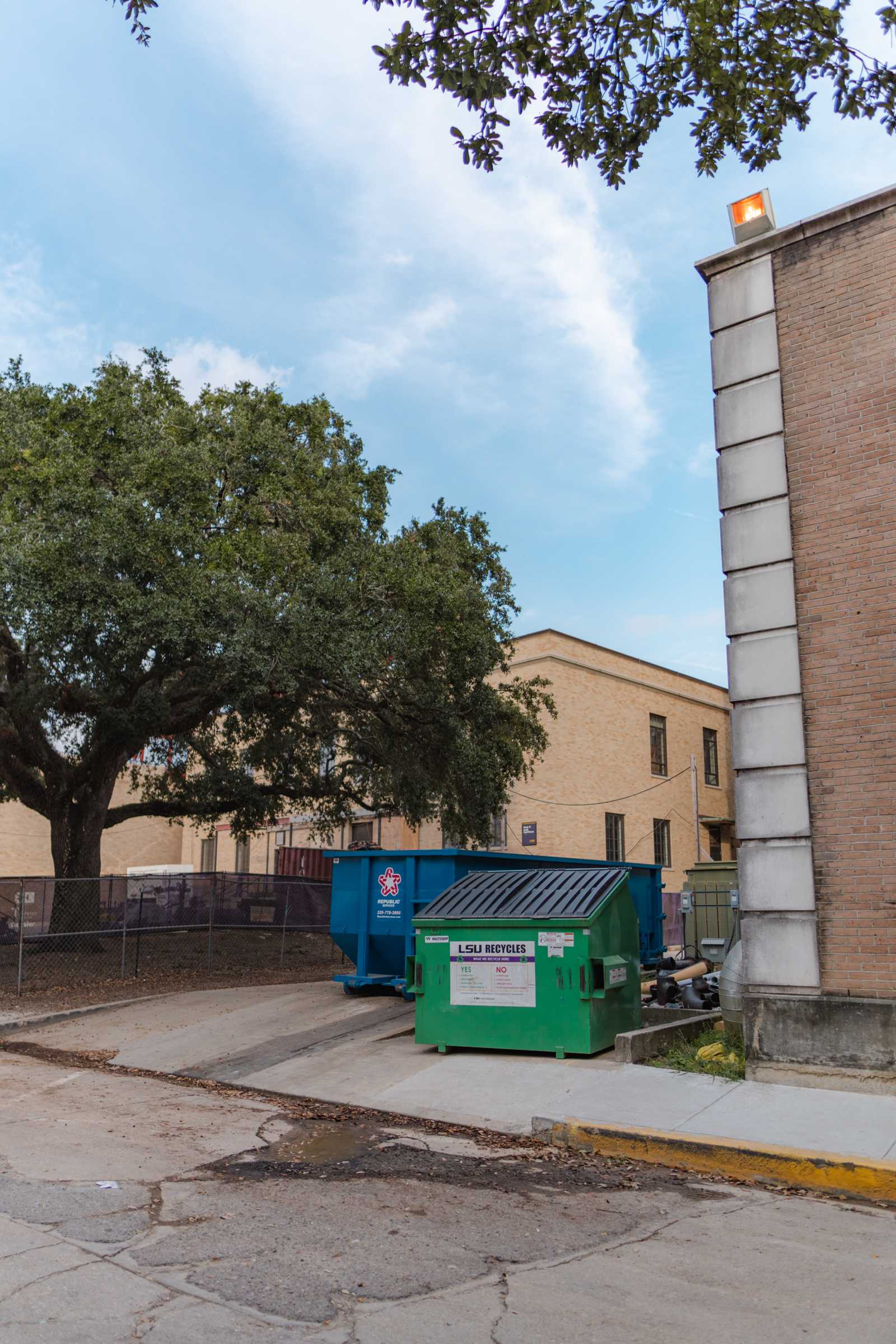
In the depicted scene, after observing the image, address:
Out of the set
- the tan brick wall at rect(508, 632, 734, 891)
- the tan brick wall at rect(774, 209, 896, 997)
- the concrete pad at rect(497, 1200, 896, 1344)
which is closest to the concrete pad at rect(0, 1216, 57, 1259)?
the concrete pad at rect(497, 1200, 896, 1344)

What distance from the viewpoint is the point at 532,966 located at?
31.1 ft

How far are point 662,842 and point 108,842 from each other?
2389 cm

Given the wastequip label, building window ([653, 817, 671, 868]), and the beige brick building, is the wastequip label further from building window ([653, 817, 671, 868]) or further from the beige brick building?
building window ([653, 817, 671, 868])

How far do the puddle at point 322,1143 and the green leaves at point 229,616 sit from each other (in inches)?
350

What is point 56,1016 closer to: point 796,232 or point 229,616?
point 229,616

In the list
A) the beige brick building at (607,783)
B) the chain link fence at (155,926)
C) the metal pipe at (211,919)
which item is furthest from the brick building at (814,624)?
the beige brick building at (607,783)

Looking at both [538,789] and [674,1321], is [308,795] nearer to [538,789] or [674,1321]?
[538,789]

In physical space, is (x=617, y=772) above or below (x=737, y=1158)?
above

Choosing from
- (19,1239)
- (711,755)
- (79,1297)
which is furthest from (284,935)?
(711,755)

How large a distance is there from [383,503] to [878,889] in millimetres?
14794

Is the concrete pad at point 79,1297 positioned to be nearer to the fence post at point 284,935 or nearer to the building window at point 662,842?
the fence post at point 284,935

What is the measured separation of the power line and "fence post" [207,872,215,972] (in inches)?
433

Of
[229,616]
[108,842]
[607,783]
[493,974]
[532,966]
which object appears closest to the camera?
[532,966]

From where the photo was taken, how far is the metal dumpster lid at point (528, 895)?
9.59 meters
